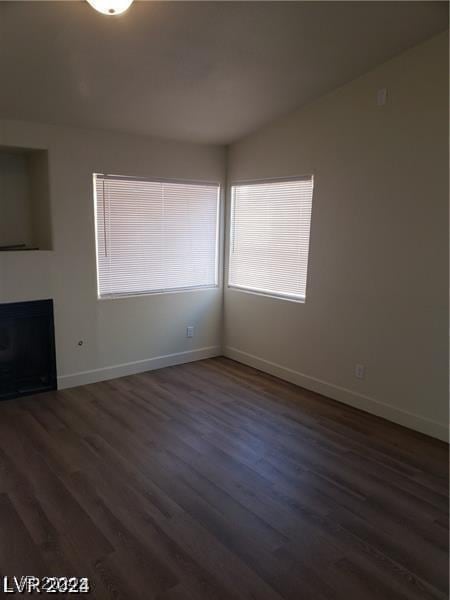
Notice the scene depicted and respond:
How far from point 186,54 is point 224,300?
2833 mm

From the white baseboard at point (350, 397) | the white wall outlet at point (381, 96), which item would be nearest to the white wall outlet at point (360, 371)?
the white baseboard at point (350, 397)

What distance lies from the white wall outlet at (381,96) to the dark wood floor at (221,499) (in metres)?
2.55

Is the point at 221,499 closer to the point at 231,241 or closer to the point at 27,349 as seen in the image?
the point at 27,349

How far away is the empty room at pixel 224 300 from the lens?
2.12 meters

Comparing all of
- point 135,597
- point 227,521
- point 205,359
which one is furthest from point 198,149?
point 135,597

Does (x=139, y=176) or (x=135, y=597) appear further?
(x=139, y=176)

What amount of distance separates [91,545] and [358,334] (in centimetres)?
258

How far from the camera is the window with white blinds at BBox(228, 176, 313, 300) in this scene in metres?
4.07

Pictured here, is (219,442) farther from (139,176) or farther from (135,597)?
(139,176)

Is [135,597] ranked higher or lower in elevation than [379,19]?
lower

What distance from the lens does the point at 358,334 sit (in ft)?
11.9

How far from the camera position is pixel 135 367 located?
14.7ft

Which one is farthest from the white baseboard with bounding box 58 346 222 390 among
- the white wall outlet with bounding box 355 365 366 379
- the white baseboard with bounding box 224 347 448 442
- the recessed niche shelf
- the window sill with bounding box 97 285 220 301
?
the white wall outlet with bounding box 355 365 366 379

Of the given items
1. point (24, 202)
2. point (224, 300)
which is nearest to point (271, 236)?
point (224, 300)
